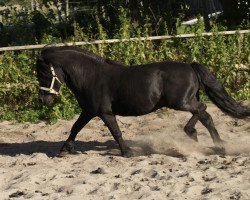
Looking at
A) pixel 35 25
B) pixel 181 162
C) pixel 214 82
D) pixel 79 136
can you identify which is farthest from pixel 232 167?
pixel 35 25

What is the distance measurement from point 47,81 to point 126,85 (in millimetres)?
1023

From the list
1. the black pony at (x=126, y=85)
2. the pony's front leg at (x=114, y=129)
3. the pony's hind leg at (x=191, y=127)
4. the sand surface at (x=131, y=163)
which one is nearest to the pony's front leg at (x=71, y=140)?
the sand surface at (x=131, y=163)

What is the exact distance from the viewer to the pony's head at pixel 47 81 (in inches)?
276

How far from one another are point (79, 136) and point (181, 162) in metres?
2.55

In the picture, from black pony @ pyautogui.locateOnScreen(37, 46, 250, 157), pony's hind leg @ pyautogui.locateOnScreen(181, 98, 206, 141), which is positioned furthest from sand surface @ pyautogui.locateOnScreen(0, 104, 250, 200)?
black pony @ pyautogui.locateOnScreen(37, 46, 250, 157)

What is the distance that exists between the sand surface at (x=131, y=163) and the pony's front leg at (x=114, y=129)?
5.5 inches

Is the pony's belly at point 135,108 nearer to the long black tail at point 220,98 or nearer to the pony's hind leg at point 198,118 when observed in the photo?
the pony's hind leg at point 198,118

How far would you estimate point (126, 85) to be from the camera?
6.93 metres

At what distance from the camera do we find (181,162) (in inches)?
257

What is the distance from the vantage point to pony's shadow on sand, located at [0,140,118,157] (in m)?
7.75

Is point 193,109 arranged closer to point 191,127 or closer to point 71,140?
point 191,127

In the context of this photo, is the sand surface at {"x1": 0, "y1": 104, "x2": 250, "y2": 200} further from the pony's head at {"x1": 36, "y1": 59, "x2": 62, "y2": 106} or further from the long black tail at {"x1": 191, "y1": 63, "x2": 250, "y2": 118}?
the pony's head at {"x1": 36, "y1": 59, "x2": 62, "y2": 106}

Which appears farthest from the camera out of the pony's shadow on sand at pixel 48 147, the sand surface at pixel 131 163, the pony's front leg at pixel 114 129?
the pony's shadow on sand at pixel 48 147

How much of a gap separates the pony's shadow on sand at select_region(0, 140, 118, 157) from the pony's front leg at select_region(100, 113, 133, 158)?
46 cm
